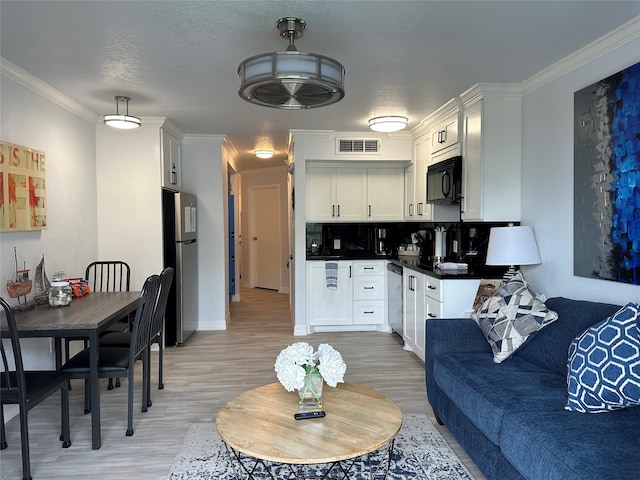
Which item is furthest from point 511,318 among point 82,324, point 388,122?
point 82,324

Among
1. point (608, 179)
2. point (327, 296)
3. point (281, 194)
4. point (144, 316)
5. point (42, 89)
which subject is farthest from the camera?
point (281, 194)

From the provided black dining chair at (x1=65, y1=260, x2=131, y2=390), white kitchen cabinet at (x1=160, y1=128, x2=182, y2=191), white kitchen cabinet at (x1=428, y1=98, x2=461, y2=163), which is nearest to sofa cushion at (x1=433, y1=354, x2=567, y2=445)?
white kitchen cabinet at (x1=428, y1=98, x2=461, y2=163)

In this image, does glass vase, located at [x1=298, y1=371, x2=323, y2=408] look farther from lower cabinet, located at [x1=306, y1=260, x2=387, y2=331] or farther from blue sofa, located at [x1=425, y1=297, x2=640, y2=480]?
lower cabinet, located at [x1=306, y1=260, x2=387, y2=331]

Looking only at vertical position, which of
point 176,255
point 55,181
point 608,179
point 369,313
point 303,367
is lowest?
point 369,313

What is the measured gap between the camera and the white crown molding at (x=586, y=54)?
2455mm

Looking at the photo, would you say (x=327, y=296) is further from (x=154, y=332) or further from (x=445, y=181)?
(x=154, y=332)

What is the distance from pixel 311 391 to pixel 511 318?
4.52 ft

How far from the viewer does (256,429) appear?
72.5 inches

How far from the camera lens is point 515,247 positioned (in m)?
3.20

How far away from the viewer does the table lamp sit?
126 inches

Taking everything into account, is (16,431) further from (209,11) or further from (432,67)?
(432,67)

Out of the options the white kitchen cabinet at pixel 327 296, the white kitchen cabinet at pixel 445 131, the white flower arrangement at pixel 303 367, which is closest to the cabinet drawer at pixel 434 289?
the white kitchen cabinet at pixel 445 131

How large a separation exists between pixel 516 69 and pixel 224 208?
150 inches

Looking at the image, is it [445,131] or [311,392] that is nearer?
[311,392]
